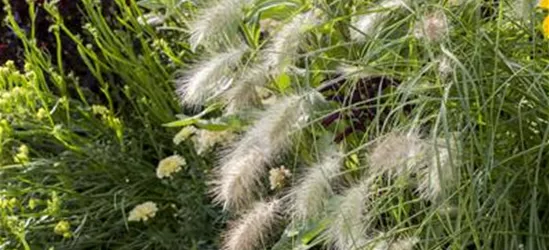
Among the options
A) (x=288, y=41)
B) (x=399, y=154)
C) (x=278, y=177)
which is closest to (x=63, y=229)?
(x=278, y=177)

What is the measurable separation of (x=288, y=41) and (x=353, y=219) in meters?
0.43

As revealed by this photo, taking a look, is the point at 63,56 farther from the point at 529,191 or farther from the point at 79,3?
the point at 529,191

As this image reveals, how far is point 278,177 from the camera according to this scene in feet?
8.11

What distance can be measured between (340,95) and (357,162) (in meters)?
0.32

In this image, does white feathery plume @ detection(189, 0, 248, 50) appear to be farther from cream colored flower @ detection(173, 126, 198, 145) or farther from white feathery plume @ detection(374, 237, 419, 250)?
cream colored flower @ detection(173, 126, 198, 145)

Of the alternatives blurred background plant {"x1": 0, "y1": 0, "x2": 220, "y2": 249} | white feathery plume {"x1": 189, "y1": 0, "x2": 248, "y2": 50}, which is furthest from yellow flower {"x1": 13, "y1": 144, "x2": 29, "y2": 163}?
white feathery plume {"x1": 189, "y1": 0, "x2": 248, "y2": 50}

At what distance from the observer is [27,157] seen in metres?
3.12

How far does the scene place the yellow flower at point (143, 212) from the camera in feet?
9.44

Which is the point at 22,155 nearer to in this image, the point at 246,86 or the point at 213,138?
the point at 213,138

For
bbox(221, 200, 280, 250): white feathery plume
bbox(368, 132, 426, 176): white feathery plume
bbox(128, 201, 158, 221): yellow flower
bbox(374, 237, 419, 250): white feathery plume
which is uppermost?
bbox(368, 132, 426, 176): white feathery plume

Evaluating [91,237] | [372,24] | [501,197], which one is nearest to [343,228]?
[501,197]

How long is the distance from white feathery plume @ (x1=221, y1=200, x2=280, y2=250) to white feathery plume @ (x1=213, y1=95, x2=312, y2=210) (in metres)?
0.04

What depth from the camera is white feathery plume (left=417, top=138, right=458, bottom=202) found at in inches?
73.0

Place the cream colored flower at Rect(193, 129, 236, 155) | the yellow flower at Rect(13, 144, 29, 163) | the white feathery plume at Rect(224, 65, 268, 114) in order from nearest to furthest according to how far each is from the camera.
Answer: the white feathery plume at Rect(224, 65, 268, 114)
the cream colored flower at Rect(193, 129, 236, 155)
the yellow flower at Rect(13, 144, 29, 163)
